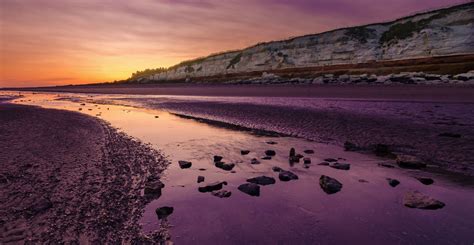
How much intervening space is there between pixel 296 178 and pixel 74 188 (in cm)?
602

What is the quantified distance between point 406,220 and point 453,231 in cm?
76

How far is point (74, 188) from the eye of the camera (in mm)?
7781

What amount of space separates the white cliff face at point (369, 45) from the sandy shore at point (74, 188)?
274 ft

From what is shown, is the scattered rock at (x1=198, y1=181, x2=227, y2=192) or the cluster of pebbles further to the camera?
the scattered rock at (x1=198, y1=181, x2=227, y2=192)

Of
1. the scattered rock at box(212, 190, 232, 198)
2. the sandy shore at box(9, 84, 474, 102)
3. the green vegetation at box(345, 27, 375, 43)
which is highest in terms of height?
the green vegetation at box(345, 27, 375, 43)

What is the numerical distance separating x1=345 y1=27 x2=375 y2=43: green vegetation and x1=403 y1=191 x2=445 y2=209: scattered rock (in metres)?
99.7

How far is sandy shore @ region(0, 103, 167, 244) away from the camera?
5461 mm

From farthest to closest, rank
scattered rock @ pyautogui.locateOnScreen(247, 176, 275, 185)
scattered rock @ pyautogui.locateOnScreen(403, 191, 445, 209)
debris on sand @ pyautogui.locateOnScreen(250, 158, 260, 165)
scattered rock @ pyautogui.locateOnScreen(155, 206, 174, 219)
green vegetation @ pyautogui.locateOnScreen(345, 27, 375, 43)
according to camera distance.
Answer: green vegetation @ pyautogui.locateOnScreen(345, 27, 375, 43)
debris on sand @ pyautogui.locateOnScreen(250, 158, 260, 165)
scattered rock @ pyautogui.locateOnScreen(247, 176, 275, 185)
scattered rock @ pyautogui.locateOnScreen(403, 191, 445, 209)
scattered rock @ pyautogui.locateOnScreen(155, 206, 174, 219)

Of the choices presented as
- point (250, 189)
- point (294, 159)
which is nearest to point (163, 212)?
point (250, 189)

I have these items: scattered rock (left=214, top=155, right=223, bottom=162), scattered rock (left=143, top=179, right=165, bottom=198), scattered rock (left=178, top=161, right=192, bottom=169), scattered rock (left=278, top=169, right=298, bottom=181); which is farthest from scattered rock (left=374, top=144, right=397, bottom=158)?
scattered rock (left=143, top=179, right=165, bottom=198)

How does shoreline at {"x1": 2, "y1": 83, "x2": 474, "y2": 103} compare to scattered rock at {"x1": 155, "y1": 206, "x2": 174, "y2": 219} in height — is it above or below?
above

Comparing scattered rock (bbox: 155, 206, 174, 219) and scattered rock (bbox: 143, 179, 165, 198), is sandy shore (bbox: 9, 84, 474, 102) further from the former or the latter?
scattered rock (bbox: 155, 206, 174, 219)

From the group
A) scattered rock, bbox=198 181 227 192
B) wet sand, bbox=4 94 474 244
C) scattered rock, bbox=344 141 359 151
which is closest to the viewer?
wet sand, bbox=4 94 474 244

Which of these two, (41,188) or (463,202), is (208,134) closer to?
(41,188)
